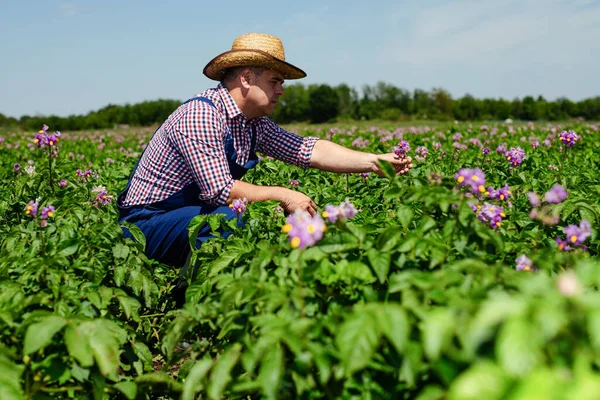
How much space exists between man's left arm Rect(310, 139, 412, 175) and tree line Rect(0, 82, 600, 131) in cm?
6260

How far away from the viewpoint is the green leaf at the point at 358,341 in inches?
53.7

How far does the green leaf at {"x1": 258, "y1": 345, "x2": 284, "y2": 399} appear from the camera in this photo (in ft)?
4.71

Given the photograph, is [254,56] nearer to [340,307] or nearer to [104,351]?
[340,307]

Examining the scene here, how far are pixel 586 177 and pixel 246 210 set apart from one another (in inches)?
103

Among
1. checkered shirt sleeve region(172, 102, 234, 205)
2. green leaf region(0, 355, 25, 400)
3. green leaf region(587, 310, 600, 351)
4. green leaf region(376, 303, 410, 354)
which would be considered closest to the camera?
green leaf region(587, 310, 600, 351)

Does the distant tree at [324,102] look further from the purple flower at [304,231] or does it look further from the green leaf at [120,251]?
the purple flower at [304,231]

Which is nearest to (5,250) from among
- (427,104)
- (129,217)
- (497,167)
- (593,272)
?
(129,217)

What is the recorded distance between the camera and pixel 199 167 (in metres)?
3.36

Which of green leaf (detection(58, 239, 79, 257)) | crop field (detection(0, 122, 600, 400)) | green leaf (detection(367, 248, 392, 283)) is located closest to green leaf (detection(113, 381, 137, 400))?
crop field (detection(0, 122, 600, 400))

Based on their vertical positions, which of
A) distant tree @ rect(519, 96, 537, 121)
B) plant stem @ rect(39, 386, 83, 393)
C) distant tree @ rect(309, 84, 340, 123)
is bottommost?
plant stem @ rect(39, 386, 83, 393)

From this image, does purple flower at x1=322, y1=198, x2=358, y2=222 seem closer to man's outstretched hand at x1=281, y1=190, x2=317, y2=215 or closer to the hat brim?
man's outstretched hand at x1=281, y1=190, x2=317, y2=215

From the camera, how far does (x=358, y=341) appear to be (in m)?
1.38

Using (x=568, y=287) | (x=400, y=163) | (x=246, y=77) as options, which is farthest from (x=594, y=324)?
(x=246, y=77)

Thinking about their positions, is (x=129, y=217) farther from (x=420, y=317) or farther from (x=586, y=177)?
(x=586, y=177)
